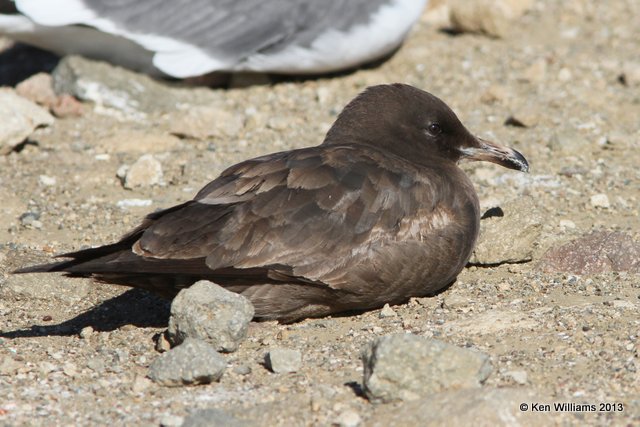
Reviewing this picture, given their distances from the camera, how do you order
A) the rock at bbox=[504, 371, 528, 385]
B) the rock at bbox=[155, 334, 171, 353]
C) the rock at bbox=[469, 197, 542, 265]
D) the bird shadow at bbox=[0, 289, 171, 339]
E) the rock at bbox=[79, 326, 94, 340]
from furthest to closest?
1. the rock at bbox=[469, 197, 542, 265]
2. the bird shadow at bbox=[0, 289, 171, 339]
3. the rock at bbox=[79, 326, 94, 340]
4. the rock at bbox=[155, 334, 171, 353]
5. the rock at bbox=[504, 371, 528, 385]

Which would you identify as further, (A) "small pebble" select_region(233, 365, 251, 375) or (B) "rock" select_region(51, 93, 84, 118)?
(B) "rock" select_region(51, 93, 84, 118)

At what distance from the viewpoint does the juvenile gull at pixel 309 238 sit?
5.08 meters

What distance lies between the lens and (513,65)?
9.10m

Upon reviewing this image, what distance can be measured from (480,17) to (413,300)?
15.0 ft

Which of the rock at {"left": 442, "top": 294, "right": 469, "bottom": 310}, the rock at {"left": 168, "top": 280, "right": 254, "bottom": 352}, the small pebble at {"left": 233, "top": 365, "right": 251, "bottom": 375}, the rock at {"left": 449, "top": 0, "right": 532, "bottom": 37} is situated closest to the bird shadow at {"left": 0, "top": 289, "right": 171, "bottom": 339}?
the rock at {"left": 168, "top": 280, "right": 254, "bottom": 352}

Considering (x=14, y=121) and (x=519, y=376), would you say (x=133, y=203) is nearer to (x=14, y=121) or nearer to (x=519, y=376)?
(x=14, y=121)

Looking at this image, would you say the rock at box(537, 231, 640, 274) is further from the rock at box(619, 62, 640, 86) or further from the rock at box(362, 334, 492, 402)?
the rock at box(619, 62, 640, 86)

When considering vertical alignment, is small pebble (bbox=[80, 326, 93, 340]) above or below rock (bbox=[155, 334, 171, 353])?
below

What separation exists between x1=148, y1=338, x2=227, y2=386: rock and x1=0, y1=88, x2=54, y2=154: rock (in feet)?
11.1

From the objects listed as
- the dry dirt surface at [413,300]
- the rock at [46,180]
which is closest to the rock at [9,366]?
the dry dirt surface at [413,300]

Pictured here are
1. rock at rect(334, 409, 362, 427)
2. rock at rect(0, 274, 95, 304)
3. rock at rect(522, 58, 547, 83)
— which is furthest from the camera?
rock at rect(522, 58, 547, 83)

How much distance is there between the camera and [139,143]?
7738 mm

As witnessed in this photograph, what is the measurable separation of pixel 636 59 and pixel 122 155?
4260 millimetres

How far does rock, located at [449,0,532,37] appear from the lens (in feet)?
31.1
